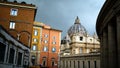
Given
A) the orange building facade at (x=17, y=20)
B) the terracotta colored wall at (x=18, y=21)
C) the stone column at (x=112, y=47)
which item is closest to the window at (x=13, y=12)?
the orange building facade at (x=17, y=20)

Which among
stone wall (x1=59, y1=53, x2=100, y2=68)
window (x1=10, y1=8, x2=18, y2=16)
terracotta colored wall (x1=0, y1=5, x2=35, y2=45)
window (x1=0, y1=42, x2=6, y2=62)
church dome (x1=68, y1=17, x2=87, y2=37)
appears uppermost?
church dome (x1=68, y1=17, x2=87, y2=37)

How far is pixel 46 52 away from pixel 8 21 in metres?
27.2

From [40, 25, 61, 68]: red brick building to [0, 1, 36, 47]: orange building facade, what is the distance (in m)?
24.1

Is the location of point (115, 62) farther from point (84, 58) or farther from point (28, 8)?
point (84, 58)

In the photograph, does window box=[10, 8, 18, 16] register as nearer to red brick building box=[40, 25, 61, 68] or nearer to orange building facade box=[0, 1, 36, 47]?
orange building facade box=[0, 1, 36, 47]

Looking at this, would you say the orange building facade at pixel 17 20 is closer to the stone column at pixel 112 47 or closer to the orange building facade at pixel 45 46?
the orange building facade at pixel 45 46

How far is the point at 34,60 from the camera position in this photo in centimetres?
6009

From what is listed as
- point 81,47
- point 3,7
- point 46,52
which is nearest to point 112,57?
point 3,7

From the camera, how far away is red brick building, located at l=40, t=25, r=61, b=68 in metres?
62.4

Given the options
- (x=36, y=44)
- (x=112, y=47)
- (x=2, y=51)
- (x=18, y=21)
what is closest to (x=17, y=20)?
(x=18, y=21)

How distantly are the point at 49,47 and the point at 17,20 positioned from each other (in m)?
27.3

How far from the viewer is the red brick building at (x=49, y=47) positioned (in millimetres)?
62375

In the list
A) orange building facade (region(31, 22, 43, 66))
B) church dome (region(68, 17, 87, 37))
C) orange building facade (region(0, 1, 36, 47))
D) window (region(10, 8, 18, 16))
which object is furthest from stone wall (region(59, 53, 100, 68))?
church dome (region(68, 17, 87, 37))

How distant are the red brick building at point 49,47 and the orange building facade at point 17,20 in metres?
24.1
